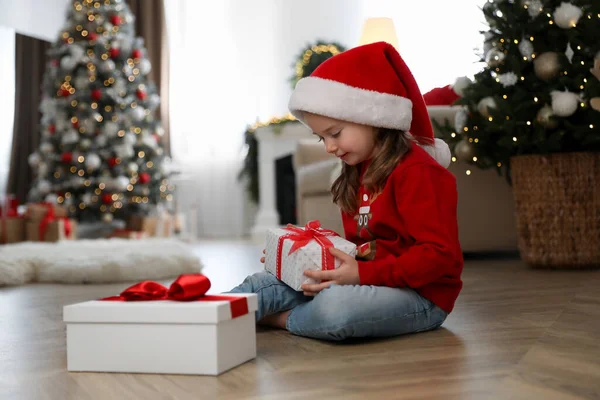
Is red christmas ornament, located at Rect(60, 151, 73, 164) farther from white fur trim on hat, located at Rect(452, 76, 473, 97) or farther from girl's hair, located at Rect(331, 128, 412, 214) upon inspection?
girl's hair, located at Rect(331, 128, 412, 214)

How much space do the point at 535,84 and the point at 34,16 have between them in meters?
4.95

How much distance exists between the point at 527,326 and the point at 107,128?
4.41 metres

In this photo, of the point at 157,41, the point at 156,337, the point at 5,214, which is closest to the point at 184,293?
the point at 156,337

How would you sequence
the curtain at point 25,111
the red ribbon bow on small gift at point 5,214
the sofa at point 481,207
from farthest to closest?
the curtain at point 25,111
the red ribbon bow on small gift at point 5,214
the sofa at point 481,207

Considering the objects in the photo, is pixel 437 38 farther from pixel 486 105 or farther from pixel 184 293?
pixel 184 293

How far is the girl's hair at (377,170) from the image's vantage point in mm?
1396

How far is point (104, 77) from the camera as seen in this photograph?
5.47m

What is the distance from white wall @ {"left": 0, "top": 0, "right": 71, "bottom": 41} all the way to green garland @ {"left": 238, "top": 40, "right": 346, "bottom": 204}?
1925 mm

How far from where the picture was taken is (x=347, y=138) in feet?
4.68

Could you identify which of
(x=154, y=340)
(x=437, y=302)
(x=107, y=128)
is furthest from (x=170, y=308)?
(x=107, y=128)

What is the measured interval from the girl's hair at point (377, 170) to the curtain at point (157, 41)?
5.35 m

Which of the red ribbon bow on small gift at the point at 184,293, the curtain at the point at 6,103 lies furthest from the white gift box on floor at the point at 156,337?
the curtain at the point at 6,103

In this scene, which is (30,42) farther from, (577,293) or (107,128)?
(577,293)

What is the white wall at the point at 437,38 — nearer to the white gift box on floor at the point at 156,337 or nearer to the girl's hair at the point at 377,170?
the girl's hair at the point at 377,170
